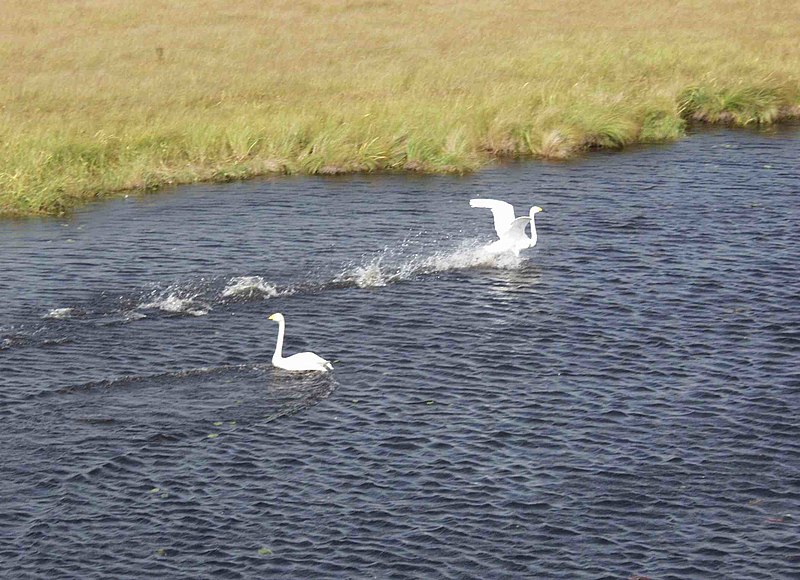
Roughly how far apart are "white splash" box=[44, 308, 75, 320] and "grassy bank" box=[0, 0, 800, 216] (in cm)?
808

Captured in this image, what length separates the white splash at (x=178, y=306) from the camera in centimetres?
2273

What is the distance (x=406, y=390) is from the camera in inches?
746

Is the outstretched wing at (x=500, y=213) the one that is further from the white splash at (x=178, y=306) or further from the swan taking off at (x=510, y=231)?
the white splash at (x=178, y=306)

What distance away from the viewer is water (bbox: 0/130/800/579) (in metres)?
14.4

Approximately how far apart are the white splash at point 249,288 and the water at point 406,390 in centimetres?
7

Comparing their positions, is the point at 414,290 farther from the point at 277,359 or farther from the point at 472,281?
the point at 277,359

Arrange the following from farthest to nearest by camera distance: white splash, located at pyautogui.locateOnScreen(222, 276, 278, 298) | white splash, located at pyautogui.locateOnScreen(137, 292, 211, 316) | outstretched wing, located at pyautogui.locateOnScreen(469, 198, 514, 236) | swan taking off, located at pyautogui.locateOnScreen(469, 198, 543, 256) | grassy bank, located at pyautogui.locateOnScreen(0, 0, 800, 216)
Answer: grassy bank, located at pyautogui.locateOnScreen(0, 0, 800, 216), outstretched wing, located at pyautogui.locateOnScreen(469, 198, 514, 236), swan taking off, located at pyautogui.locateOnScreen(469, 198, 543, 256), white splash, located at pyautogui.locateOnScreen(222, 276, 278, 298), white splash, located at pyautogui.locateOnScreen(137, 292, 211, 316)

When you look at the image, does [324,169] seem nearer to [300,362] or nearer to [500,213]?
[500,213]

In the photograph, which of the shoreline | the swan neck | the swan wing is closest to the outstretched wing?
the shoreline

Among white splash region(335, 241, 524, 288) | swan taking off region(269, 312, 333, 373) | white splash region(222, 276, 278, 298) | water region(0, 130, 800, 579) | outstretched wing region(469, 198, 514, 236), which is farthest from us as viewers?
outstretched wing region(469, 198, 514, 236)

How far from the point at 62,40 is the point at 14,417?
96.3 feet

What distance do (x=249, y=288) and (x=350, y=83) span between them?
1685cm

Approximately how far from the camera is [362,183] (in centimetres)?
3275

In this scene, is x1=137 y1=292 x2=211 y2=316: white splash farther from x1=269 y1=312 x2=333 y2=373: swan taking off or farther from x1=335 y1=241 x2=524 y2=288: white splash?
x1=269 y1=312 x2=333 y2=373: swan taking off
